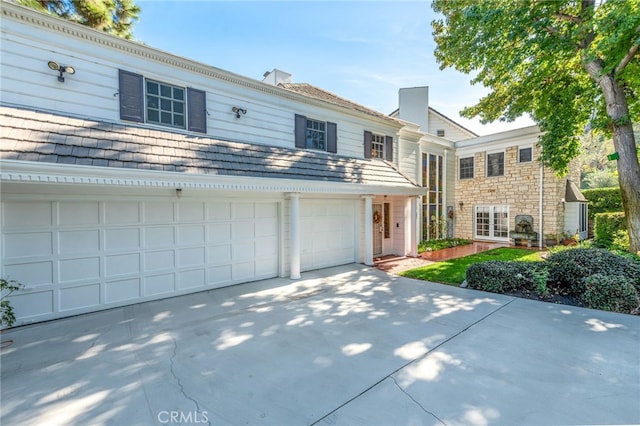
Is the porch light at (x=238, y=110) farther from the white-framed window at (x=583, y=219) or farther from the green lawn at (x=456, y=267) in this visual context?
the white-framed window at (x=583, y=219)

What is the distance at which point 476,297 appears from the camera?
6.11m

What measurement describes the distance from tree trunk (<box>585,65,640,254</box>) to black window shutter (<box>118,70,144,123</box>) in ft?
→ 38.6

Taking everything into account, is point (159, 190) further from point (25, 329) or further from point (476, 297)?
point (476, 297)

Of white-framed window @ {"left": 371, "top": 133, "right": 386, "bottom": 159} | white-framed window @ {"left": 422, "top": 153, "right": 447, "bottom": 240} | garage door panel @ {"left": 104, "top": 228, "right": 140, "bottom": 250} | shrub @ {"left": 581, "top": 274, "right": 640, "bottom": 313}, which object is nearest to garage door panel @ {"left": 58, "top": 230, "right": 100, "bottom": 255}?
garage door panel @ {"left": 104, "top": 228, "right": 140, "bottom": 250}

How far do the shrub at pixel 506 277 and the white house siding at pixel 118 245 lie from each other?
18.1ft

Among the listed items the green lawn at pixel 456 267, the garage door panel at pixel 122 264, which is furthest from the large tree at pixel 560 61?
the garage door panel at pixel 122 264

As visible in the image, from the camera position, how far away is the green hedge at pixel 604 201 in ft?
48.3

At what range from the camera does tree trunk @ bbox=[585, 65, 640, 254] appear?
7719mm

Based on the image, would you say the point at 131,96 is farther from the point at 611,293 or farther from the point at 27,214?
the point at 611,293

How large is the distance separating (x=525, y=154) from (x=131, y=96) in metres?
16.2

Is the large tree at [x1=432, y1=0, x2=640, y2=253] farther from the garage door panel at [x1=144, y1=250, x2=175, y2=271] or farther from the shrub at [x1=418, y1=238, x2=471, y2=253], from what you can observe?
the garage door panel at [x1=144, y1=250, x2=175, y2=271]

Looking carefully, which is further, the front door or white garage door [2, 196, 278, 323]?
the front door

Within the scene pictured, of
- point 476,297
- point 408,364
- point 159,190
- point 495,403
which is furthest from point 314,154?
point 495,403

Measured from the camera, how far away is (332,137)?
9.38 meters
